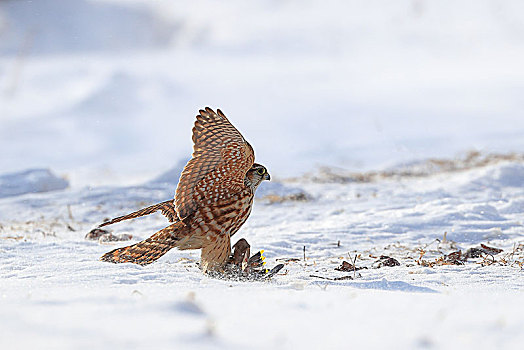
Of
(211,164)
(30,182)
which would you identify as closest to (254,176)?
(211,164)

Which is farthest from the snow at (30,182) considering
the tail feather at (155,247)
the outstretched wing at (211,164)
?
the outstretched wing at (211,164)

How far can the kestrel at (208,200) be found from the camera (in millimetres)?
3635

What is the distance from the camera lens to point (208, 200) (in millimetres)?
3635

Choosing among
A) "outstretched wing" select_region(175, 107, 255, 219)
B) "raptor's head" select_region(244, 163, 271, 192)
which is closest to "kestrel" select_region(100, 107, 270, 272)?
"outstretched wing" select_region(175, 107, 255, 219)

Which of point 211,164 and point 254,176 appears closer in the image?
point 211,164

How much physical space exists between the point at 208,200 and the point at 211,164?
0.80ft

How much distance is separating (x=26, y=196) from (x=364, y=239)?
6054 mm

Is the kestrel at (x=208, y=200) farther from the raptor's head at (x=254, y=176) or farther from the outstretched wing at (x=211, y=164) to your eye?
the raptor's head at (x=254, y=176)

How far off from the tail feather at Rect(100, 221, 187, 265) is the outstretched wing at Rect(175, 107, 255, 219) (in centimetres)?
11

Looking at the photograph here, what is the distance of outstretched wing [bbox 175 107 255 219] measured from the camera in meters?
3.65

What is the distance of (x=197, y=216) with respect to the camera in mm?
3631

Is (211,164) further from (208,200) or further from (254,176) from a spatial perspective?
(254,176)

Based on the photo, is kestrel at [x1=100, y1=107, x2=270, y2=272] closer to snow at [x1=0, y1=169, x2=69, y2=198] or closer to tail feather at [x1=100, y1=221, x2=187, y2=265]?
tail feather at [x1=100, y1=221, x2=187, y2=265]

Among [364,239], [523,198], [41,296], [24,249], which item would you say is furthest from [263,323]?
[523,198]
